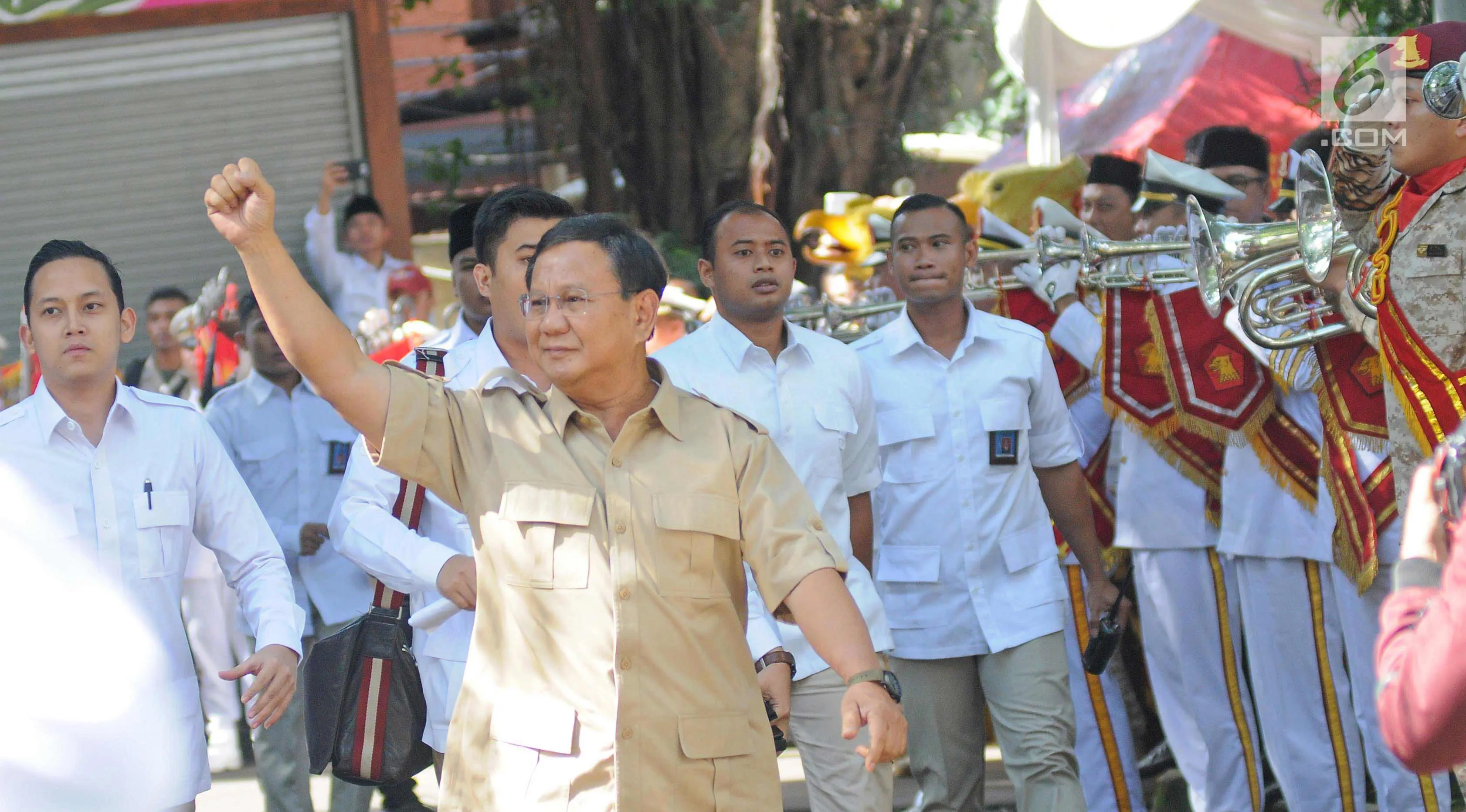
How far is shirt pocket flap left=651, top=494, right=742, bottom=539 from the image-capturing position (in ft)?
10.4


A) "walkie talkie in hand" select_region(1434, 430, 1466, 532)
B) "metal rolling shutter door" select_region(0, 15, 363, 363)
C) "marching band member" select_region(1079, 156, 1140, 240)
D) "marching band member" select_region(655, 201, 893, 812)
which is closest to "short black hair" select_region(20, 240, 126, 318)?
"marching band member" select_region(655, 201, 893, 812)

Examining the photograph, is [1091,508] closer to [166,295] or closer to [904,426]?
[904,426]

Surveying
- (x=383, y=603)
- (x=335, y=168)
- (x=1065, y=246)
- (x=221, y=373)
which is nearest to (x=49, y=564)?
(x=383, y=603)

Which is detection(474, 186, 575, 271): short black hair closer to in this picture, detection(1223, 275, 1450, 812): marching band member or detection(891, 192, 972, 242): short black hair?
detection(891, 192, 972, 242): short black hair

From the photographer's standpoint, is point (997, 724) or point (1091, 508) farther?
point (1091, 508)

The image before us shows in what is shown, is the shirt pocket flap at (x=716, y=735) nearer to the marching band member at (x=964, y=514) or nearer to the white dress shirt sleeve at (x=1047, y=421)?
the marching band member at (x=964, y=514)

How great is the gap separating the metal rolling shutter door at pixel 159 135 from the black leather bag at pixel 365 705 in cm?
655

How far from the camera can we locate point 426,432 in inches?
125

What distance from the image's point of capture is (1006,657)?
5199 mm

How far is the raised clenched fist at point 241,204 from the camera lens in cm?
298

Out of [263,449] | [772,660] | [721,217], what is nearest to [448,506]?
[772,660]

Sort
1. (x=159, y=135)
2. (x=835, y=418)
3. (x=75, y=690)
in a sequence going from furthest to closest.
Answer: (x=159, y=135) < (x=835, y=418) < (x=75, y=690)

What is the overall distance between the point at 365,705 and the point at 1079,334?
10.8 feet

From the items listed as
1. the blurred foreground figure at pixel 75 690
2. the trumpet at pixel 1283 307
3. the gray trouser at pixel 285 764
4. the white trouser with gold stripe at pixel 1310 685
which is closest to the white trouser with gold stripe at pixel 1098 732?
the white trouser with gold stripe at pixel 1310 685
